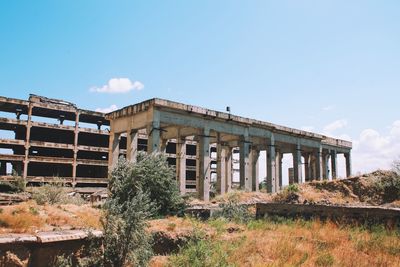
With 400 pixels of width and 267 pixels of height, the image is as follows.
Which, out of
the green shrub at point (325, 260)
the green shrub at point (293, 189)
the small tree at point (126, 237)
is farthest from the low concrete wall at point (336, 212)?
the small tree at point (126, 237)

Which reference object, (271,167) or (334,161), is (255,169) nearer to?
(271,167)

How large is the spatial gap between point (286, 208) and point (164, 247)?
6.23 m

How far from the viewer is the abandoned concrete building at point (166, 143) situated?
21.7 metres

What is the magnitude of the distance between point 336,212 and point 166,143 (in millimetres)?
15975

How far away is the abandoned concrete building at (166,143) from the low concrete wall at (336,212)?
737 centimetres

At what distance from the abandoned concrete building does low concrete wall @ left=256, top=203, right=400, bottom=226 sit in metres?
7.37

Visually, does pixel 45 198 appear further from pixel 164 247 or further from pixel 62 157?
pixel 62 157

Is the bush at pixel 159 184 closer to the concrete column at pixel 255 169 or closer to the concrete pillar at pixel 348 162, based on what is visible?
the concrete column at pixel 255 169

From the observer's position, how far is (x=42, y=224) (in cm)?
705

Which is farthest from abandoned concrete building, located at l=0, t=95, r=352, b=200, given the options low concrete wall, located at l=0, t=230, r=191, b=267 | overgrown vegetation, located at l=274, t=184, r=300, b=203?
low concrete wall, located at l=0, t=230, r=191, b=267

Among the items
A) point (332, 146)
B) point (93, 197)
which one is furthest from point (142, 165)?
point (332, 146)

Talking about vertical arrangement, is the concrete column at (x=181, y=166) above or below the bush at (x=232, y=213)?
above

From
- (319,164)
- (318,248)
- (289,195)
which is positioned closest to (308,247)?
(318,248)

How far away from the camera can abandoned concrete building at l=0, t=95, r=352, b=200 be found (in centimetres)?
2166
